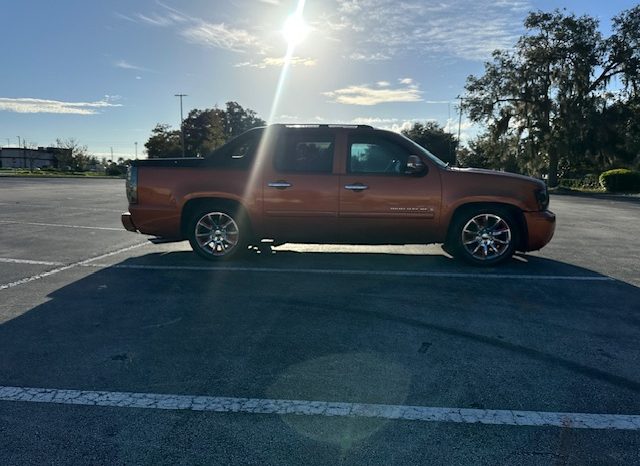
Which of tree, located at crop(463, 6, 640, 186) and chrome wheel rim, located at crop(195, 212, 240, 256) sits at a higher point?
tree, located at crop(463, 6, 640, 186)

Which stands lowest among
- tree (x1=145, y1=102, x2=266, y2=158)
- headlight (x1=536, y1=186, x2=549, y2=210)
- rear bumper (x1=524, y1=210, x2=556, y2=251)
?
rear bumper (x1=524, y1=210, x2=556, y2=251)

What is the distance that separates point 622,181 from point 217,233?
30.8 meters

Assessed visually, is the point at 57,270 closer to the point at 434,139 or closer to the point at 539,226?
the point at 539,226

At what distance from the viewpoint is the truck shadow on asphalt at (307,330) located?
3295mm

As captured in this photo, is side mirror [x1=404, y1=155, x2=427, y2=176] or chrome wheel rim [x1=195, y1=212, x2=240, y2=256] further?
chrome wheel rim [x1=195, y1=212, x2=240, y2=256]

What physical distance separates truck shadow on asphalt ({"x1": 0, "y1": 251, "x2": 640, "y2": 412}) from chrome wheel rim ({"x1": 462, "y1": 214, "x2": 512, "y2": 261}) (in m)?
0.36

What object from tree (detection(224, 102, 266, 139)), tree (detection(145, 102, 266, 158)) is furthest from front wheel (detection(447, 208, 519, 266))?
tree (detection(224, 102, 266, 139))

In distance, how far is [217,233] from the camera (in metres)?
6.70

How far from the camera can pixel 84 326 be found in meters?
4.23

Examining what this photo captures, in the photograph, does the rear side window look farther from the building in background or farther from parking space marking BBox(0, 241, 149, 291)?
the building in background

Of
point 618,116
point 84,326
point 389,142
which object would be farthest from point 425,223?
point 618,116

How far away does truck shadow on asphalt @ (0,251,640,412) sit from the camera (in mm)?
3295

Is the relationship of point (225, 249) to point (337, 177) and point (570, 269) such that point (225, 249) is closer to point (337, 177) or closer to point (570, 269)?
point (337, 177)

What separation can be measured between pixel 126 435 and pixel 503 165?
127 feet
